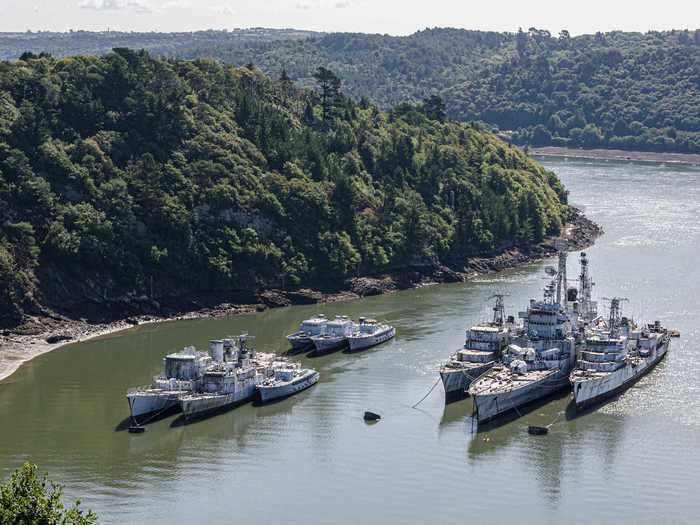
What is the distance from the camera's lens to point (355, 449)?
91.4m

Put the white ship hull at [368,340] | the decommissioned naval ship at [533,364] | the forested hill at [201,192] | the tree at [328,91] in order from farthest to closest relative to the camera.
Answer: the tree at [328,91] < the forested hill at [201,192] < the white ship hull at [368,340] < the decommissioned naval ship at [533,364]

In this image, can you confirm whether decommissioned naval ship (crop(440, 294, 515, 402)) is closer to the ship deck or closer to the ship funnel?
the ship deck

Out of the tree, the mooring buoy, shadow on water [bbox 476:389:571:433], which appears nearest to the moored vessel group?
shadow on water [bbox 476:389:571:433]

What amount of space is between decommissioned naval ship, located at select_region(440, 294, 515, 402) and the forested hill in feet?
124

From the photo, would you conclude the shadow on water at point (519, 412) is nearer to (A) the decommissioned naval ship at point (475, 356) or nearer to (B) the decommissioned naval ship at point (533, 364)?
(B) the decommissioned naval ship at point (533, 364)

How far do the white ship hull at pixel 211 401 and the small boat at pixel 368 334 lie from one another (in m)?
18.7

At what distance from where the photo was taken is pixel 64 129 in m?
152

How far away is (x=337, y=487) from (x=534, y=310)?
33.7m

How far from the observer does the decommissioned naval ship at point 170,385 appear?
99062 mm

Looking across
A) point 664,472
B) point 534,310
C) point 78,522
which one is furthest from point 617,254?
point 78,522

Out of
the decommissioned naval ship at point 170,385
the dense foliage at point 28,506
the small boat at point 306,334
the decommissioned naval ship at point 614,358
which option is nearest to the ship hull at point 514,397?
the decommissioned naval ship at point 614,358

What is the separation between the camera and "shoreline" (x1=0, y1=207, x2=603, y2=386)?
12225 centimetres

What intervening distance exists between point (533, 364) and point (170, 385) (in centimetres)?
2984

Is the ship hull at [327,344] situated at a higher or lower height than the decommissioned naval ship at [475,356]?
lower
